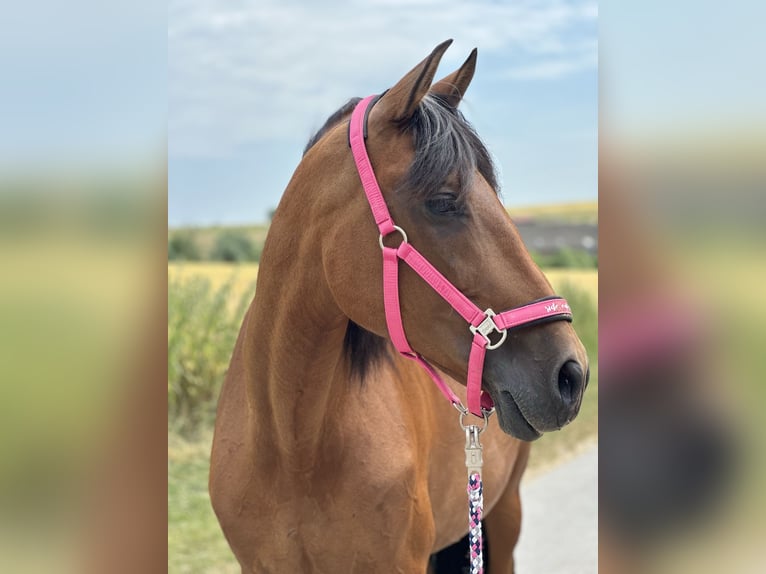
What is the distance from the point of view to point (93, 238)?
852 millimetres

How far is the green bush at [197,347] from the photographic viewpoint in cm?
656

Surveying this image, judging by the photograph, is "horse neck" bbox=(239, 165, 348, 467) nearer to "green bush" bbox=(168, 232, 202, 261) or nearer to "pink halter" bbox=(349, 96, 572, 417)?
"pink halter" bbox=(349, 96, 572, 417)

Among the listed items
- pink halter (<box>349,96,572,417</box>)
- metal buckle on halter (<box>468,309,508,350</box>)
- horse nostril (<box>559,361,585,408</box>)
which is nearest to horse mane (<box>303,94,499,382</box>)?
pink halter (<box>349,96,572,417</box>)

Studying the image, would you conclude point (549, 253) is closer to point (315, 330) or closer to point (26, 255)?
point (315, 330)

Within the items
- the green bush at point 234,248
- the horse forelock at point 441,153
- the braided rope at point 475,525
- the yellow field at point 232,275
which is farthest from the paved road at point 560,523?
the green bush at point 234,248

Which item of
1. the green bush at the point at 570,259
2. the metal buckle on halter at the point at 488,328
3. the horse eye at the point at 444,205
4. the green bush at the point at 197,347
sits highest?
the horse eye at the point at 444,205

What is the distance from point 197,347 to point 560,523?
3.87m

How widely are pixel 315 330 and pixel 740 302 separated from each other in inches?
53.2

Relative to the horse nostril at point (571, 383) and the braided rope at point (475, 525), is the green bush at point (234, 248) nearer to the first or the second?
the braided rope at point (475, 525)

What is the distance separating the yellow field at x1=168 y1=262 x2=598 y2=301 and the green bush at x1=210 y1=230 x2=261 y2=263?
0.86 ft

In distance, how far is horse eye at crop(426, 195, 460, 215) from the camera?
1672 millimetres

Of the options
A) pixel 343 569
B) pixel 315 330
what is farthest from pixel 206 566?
pixel 315 330

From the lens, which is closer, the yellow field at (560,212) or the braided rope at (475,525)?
the braided rope at (475,525)

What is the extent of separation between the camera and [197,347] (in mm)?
6812
